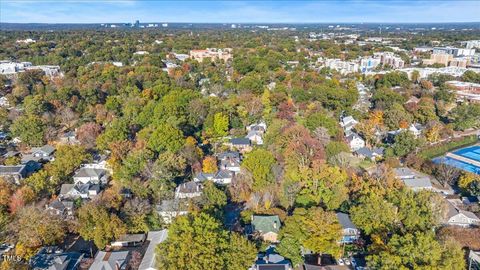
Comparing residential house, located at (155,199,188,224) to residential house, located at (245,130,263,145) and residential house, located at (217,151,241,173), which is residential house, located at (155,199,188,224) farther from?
residential house, located at (245,130,263,145)

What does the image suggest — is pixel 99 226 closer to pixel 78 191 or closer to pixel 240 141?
pixel 78 191

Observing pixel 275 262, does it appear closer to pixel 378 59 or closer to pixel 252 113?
pixel 252 113

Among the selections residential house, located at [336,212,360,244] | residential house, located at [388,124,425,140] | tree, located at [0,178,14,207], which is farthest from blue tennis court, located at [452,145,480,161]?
tree, located at [0,178,14,207]

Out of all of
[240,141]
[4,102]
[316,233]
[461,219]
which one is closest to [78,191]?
[240,141]

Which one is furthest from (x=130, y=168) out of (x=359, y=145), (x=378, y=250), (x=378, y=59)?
(x=378, y=59)

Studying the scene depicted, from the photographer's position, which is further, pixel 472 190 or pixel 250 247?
pixel 472 190

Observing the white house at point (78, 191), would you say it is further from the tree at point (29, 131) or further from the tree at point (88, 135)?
the tree at point (29, 131)

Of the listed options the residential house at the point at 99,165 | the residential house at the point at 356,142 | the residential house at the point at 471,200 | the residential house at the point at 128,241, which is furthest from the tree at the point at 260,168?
the residential house at the point at 471,200

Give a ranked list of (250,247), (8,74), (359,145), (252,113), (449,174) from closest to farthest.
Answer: (250,247), (449,174), (359,145), (252,113), (8,74)
